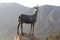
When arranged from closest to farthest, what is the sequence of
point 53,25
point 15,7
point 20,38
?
point 20,38 → point 53,25 → point 15,7

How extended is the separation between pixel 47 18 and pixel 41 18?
158cm

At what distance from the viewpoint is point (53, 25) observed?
56000 millimetres

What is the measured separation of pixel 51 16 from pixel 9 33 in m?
12.0

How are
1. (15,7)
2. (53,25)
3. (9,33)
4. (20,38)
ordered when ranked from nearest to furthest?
1. (20,38)
2. (9,33)
3. (53,25)
4. (15,7)

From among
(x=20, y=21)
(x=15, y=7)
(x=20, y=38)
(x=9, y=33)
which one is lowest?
(x=9, y=33)

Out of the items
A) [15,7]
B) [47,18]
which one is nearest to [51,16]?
[47,18]

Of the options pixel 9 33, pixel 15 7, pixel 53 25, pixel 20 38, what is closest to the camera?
pixel 20 38

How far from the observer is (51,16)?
59.0 m

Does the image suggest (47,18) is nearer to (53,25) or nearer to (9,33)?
(53,25)

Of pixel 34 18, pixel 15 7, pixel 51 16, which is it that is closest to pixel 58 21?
pixel 51 16

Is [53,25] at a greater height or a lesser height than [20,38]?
lesser

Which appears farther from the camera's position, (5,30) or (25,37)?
(5,30)

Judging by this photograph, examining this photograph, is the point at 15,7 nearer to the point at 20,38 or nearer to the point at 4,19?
the point at 4,19

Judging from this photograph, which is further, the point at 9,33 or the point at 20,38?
the point at 9,33
